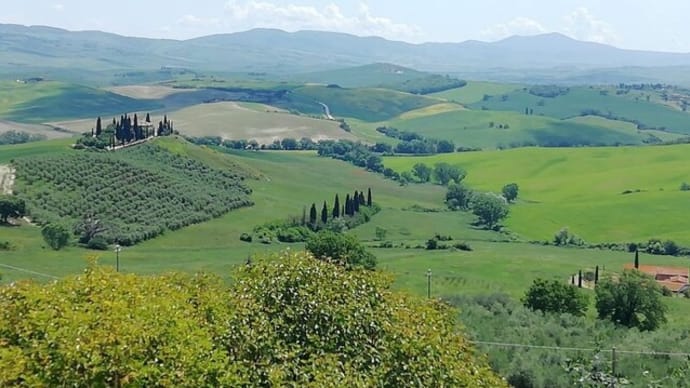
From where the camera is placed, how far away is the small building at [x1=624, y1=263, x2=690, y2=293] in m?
83.2

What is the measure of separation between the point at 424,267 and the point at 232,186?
52750mm

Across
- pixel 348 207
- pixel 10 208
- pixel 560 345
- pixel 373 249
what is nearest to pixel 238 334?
pixel 560 345

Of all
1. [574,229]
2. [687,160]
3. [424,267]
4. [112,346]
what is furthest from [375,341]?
[687,160]

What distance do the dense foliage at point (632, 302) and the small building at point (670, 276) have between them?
61.8ft

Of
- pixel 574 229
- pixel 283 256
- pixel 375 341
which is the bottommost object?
pixel 574 229

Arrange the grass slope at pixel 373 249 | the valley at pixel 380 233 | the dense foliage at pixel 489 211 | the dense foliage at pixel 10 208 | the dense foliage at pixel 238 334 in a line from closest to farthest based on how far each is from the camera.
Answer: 1. the dense foliage at pixel 238 334
2. the valley at pixel 380 233
3. the grass slope at pixel 373 249
4. the dense foliage at pixel 10 208
5. the dense foliage at pixel 489 211

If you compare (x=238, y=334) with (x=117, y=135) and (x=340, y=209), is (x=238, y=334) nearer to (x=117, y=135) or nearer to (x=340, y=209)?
(x=340, y=209)

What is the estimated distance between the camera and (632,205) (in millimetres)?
134750

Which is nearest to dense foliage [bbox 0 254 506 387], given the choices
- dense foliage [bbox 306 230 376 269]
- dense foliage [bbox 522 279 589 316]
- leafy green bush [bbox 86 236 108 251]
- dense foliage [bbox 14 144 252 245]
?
dense foliage [bbox 522 279 589 316]

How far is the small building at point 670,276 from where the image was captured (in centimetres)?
8325

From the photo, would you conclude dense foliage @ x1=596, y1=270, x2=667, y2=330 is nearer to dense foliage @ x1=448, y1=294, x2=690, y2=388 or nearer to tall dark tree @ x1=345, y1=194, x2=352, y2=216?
dense foliage @ x1=448, y1=294, x2=690, y2=388

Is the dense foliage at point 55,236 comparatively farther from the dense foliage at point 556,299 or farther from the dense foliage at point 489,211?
the dense foliage at point 489,211

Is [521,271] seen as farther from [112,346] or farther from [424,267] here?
[112,346]

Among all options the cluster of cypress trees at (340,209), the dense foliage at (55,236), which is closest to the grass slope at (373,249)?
the dense foliage at (55,236)
